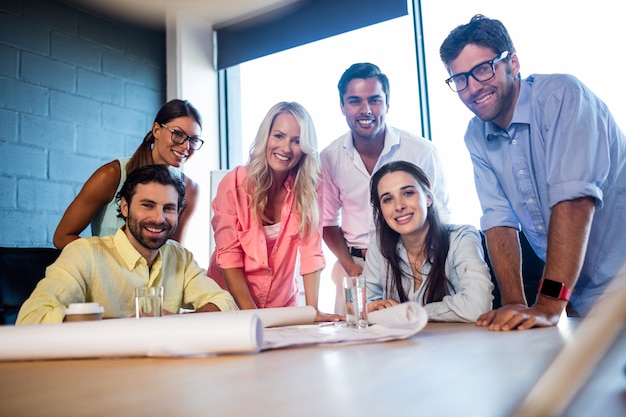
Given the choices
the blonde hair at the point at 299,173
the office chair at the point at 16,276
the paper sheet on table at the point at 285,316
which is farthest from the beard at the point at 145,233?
the paper sheet on table at the point at 285,316

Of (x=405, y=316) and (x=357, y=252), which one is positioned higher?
(x=357, y=252)

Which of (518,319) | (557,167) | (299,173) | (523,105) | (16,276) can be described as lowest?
(518,319)

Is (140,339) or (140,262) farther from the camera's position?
(140,262)

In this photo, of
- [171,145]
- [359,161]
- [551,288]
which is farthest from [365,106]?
A: [551,288]

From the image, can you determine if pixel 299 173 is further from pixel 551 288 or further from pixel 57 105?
pixel 57 105

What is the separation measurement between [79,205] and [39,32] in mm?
1792

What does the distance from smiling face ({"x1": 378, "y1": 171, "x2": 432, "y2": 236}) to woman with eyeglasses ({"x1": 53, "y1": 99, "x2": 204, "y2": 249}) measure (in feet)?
Result: 2.59

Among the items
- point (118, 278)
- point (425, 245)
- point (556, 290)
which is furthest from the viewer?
point (425, 245)

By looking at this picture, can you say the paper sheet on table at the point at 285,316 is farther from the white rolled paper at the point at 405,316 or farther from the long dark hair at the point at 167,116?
the long dark hair at the point at 167,116

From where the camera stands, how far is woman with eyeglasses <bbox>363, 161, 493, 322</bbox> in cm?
175

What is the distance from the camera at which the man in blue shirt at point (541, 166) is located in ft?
4.91

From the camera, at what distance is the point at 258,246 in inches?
83.5

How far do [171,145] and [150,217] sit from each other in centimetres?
68

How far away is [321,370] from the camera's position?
2.23 ft
